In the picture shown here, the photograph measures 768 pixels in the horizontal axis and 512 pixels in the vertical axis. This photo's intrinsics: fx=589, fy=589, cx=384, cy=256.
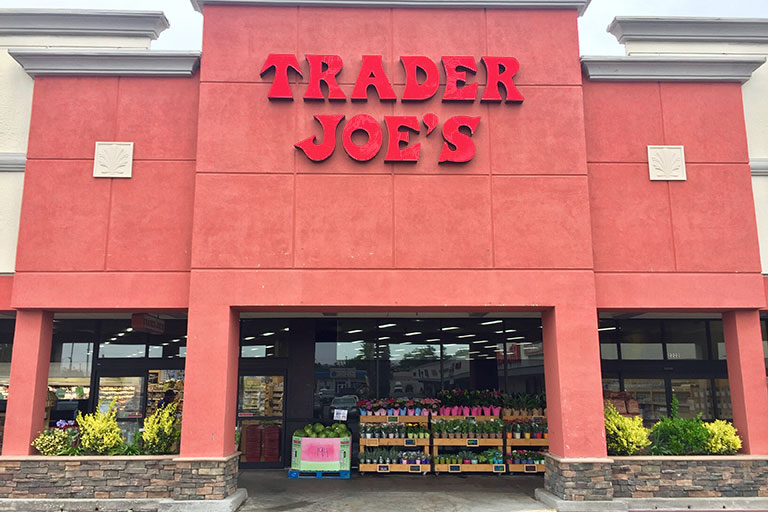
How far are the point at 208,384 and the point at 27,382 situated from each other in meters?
3.39

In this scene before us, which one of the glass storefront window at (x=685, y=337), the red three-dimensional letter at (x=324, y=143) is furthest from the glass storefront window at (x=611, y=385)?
the red three-dimensional letter at (x=324, y=143)

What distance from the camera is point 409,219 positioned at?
11.0 meters

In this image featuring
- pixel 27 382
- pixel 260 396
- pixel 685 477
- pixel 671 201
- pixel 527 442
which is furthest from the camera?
pixel 260 396

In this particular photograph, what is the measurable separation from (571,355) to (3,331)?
13200 mm

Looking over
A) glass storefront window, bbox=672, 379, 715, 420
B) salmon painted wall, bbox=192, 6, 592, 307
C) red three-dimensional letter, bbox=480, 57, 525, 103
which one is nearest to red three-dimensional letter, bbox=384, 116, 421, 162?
salmon painted wall, bbox=192, 6, 592, 307

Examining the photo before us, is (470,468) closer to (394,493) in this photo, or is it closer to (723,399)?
(394,493)

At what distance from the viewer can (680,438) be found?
36.4 feet

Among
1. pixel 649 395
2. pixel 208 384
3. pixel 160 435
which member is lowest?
pixel 160 435

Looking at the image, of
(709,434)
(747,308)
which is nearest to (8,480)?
(709,434)

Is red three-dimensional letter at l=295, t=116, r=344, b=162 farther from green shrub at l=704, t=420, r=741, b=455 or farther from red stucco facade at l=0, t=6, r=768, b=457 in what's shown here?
green shrub at l=704, t=420, r=741, b=455

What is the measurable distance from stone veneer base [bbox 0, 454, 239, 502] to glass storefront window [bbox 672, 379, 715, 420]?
11.1m

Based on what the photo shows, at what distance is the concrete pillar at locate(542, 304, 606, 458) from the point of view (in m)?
10.4

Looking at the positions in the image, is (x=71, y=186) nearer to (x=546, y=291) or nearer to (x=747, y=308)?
(x=546, y=291)

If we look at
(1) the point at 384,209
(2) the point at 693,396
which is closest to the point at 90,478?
(1) the point at 384,209
